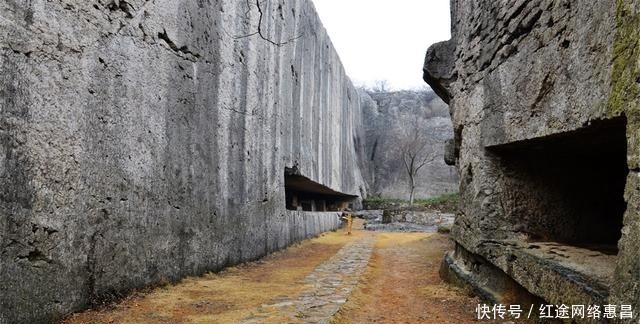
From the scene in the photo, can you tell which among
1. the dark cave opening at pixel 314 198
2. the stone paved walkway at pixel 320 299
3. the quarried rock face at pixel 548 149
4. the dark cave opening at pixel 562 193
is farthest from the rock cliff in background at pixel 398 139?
the dark cave opening at pixel 562 193

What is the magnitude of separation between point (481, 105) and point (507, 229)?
4.46 feet

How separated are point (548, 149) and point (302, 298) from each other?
9.01 ft

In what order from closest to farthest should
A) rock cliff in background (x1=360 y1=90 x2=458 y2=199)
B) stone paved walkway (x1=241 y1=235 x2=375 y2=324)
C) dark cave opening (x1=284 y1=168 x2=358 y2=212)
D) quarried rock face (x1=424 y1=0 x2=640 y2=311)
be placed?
1. quarried rock face (x1=424 y1=0 x2=640 y2=311)
2. stone paved walkway (x1=241 y1=235 x2=375 y2=324)
3. dark cave opening (x1=284 y1=168 x2=358 y2=212)
4. rock cliff in background (x1=360 y1=90 x2=458 y2=199)

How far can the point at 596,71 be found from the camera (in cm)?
272

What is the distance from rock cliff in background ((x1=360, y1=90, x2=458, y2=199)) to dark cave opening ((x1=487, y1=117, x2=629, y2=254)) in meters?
28.5

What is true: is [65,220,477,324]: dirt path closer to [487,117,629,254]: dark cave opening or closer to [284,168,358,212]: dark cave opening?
[487,117,629,254]: dark cave opening

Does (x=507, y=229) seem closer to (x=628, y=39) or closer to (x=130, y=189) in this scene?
(x=628, y=39)

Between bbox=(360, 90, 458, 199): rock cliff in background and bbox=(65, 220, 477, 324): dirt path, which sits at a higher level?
bbox=(360, 90, 458, 199): rock cliff in background

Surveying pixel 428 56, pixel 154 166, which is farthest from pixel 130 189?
pixel 428 56

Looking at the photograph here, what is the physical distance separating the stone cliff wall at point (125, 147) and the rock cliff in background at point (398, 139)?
2612 centimetres

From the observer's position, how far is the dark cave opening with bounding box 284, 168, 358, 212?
54.5 ft

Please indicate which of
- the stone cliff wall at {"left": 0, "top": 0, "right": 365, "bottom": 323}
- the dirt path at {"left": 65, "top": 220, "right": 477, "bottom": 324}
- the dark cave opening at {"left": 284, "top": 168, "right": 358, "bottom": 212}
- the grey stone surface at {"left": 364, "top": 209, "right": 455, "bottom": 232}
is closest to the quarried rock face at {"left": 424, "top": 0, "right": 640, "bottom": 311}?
the dirt path at {"left": 65, "top": 220, "right": 477, "bottom": 324}

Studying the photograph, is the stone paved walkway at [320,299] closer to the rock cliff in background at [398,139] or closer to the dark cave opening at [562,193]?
the dark cave opening at [562,193]

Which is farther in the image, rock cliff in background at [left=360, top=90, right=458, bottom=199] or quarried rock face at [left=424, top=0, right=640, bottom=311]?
rock cliff in background at [left=360, top=90, right=458, bottom=199]
